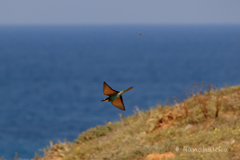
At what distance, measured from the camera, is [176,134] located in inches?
376

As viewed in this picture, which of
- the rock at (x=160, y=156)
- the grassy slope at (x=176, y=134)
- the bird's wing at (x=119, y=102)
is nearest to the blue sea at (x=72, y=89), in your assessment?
the grassy slope at (x=176, y=134)

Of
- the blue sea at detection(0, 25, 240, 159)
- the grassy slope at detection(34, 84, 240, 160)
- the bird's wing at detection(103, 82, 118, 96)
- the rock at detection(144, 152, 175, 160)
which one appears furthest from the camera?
the blue sea at detection(0, 25, 240, 159)

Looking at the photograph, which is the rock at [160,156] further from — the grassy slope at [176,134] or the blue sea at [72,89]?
the blue sea at [72,89]

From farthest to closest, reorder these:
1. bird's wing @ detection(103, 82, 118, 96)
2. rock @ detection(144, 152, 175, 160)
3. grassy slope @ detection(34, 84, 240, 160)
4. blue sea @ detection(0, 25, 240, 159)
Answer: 1. blue sea @ detection(0, 25, 240, 159)
2. grassy slope @ detection(34, 84, 240, 160)
3. rock @ detection(144, 152, 175, 160)
4. bird's wing @ detection(103, 82, 118, 96)

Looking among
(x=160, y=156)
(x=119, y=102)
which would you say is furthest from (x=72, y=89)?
(x=119, y=102)

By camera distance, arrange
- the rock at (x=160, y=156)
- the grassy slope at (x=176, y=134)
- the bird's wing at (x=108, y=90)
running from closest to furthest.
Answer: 1. the bird's wing at (x=108, y=90)
2. the rock at (x=160, y=156)
3. the grassy slope at (x=176, y=134)

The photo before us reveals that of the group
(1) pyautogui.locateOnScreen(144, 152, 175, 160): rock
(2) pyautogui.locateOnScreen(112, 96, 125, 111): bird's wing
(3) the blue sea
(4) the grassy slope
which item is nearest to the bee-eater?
(2) pyautogui.locateOnScreen(112, 96, 125, 111): bird's wing

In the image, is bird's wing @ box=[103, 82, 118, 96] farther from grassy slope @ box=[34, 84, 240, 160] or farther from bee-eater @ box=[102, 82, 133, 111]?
grassy slope @ box=[34, 84, 240, 160]

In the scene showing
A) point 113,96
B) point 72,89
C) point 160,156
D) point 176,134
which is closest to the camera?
point 113,96

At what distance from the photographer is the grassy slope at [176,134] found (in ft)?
27.8

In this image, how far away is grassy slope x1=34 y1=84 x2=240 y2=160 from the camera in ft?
27.8

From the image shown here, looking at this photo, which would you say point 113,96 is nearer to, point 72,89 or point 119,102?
point 119,102

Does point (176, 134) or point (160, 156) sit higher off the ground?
point (176, 134)

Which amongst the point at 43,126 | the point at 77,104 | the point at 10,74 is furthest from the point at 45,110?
the point at 10,74
